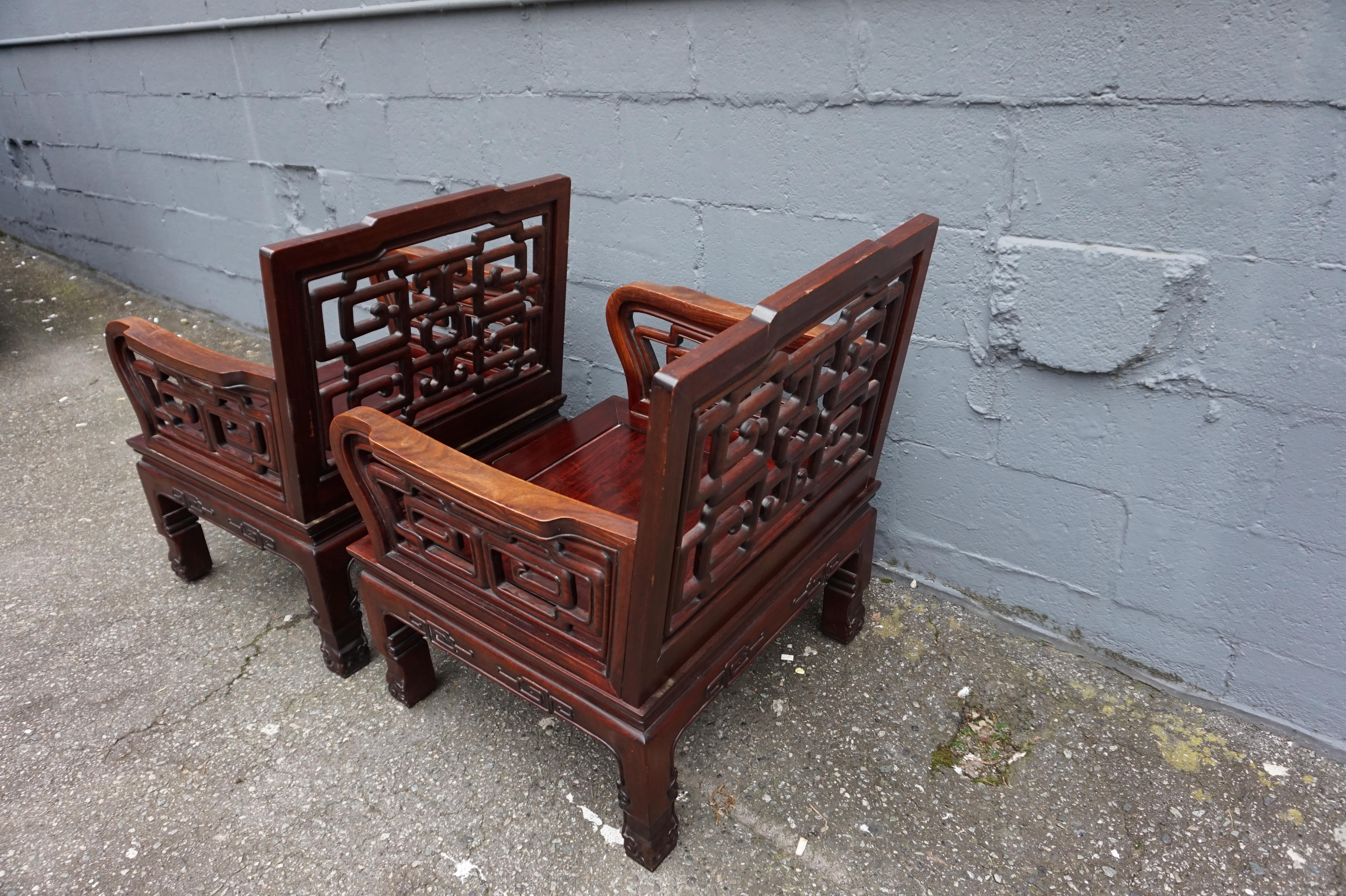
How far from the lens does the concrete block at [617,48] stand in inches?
84.9

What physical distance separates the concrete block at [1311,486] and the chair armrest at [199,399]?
2.13m

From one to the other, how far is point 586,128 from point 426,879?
2007 mm

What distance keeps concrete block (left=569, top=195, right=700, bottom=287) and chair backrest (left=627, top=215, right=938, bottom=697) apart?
0.72 metres

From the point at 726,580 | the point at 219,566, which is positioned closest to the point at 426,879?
the point at 726,580

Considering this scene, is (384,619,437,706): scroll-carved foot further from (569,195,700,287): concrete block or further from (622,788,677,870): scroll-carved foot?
(569,195,700,287): concrete block

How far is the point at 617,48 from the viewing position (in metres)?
2.27

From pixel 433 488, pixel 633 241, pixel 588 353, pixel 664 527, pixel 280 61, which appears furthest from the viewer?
pixel 280 61

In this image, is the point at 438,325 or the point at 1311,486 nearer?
the point at 1311,486

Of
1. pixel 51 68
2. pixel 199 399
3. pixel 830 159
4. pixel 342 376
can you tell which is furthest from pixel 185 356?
pixel 51 68

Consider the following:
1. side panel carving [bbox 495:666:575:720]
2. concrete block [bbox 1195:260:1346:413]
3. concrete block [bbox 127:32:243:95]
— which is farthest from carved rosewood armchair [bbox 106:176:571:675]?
concrete block [bbox 127:32:243:95]

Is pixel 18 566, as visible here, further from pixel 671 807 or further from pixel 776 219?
pixel 776 219

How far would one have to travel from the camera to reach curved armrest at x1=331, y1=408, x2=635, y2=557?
1362mm

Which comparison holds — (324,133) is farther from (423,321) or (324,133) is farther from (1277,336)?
(1277,336)

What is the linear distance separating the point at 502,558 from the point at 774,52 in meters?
1.38
